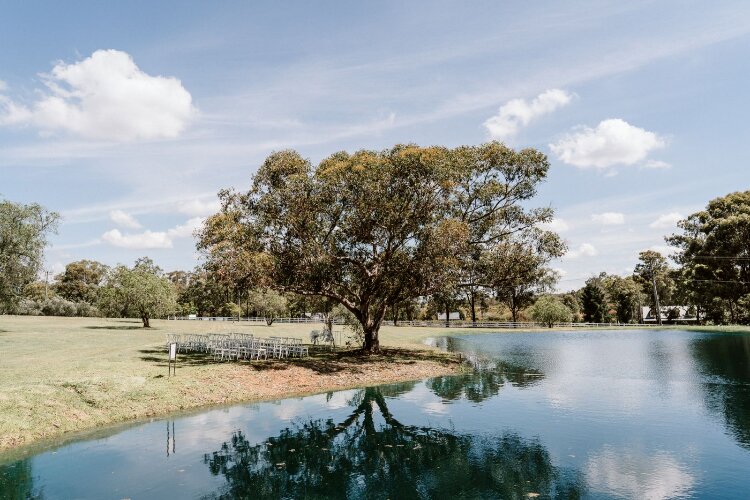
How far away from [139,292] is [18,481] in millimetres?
48384

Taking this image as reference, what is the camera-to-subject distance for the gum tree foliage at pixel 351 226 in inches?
1184

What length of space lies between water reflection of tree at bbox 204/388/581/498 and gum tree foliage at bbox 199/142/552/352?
13720mm

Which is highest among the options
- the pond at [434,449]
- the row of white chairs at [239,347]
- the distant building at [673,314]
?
the row of white chairs at [239,347]

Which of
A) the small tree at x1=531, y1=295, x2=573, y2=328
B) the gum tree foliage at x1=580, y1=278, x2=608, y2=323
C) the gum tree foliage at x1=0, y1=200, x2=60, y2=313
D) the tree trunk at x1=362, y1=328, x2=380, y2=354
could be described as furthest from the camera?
the gum tree foliage at x1=580, y1=278, x2=608, y2=323

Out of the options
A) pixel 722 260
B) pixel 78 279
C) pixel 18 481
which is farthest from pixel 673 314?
pixel 78 279

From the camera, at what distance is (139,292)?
5759 cm

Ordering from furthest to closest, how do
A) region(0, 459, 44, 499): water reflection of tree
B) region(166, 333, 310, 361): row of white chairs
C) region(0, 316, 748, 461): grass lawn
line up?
region(166, 333, 310, 361): row of white chairs < region(0, 316, 748, 461): grass lawn < region(0, 459, 44, 499): water reflection of tree

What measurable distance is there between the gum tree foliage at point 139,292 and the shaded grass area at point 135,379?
59.6ft

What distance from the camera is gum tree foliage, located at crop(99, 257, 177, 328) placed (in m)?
57.9

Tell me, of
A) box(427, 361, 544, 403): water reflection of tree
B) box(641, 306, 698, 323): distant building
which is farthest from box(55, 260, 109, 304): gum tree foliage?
box(641, 306, 698, 323): distant building

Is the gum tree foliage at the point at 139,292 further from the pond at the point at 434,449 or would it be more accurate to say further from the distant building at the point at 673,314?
the distant building at the point at 673,314

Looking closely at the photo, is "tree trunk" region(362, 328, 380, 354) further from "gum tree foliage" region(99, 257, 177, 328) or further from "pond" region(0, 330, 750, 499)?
"gum tree foliage" region(99, 257, 177, 328)

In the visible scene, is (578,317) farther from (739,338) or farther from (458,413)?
(458,413)

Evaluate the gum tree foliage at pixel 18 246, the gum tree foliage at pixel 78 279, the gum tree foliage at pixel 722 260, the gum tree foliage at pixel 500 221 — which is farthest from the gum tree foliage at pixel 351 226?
the gum tree foliage at pixel 78 279
